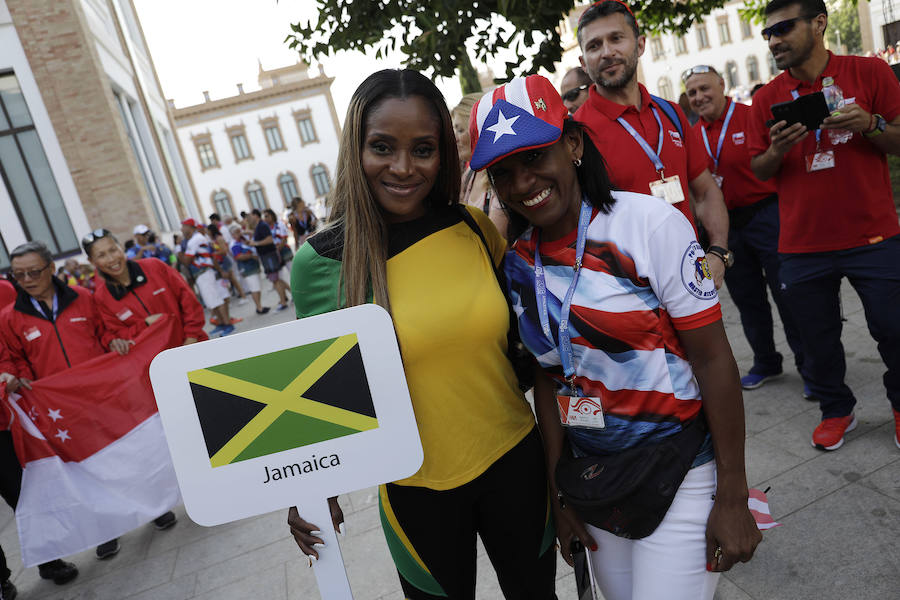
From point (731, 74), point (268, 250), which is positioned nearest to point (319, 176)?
point (731, 74)

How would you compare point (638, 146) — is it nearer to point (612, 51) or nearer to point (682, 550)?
point (612, 51)

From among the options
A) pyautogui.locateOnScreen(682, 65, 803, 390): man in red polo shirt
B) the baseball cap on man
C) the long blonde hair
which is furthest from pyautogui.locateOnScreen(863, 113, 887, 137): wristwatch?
the long blonde hair

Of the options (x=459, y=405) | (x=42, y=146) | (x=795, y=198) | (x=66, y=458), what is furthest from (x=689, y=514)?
(x=42, y=146)

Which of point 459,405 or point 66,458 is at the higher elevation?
point 459,405

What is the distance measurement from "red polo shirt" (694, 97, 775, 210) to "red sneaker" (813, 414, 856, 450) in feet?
4.86

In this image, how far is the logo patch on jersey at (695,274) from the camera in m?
1.38

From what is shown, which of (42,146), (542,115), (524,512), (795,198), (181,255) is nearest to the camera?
(542,115)

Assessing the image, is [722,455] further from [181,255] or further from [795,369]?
[181,255]

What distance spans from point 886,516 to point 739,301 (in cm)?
178

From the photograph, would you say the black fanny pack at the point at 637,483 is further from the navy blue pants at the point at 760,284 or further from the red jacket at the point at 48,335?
the red jacket at the point at 48,335

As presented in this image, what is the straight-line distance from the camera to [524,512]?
1735 millimetres

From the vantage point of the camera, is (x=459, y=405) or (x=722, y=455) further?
(x=459, y=405)

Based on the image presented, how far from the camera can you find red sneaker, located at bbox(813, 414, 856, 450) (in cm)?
311

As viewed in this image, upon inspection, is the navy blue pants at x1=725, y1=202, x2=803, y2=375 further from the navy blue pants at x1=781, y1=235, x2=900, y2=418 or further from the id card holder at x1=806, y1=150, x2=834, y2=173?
the id card holder at x1=806, y1=150, x2=834, y2=173
